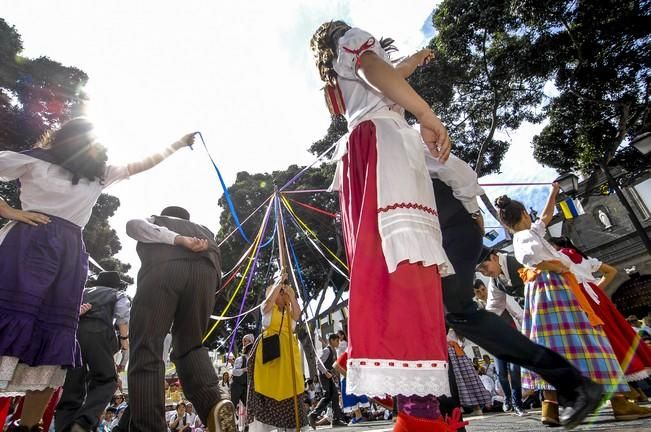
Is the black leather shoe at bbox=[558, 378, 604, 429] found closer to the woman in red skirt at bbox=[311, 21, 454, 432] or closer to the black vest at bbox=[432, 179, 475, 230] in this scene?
the woman in red skirt at bbox=[311, 21, 454, 432]

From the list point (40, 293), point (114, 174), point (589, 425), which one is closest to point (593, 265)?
point (589, 425)

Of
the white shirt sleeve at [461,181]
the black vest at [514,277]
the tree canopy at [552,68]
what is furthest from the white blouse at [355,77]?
the tree canopy at [552,68]

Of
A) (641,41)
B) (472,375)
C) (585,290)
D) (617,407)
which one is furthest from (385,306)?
(641,41)

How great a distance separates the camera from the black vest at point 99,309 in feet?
12.8

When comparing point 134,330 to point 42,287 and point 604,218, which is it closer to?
point 42,287

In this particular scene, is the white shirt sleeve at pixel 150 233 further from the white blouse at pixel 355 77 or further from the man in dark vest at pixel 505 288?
the man in dark vest at pixel 505 288

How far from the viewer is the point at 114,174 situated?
299 centimetres

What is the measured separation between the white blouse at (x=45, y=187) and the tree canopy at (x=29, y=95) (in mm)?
12052

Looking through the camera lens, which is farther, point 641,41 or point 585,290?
point 641,41

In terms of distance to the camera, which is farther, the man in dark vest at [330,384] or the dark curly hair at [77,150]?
the man in dark vest at [330,384]

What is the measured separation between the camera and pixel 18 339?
216 centimetres

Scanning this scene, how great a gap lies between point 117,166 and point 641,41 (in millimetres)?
16108

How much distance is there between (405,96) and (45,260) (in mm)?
2290

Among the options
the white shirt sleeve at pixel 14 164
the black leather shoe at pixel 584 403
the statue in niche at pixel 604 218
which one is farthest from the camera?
the statue in niche at pixel 604 218
